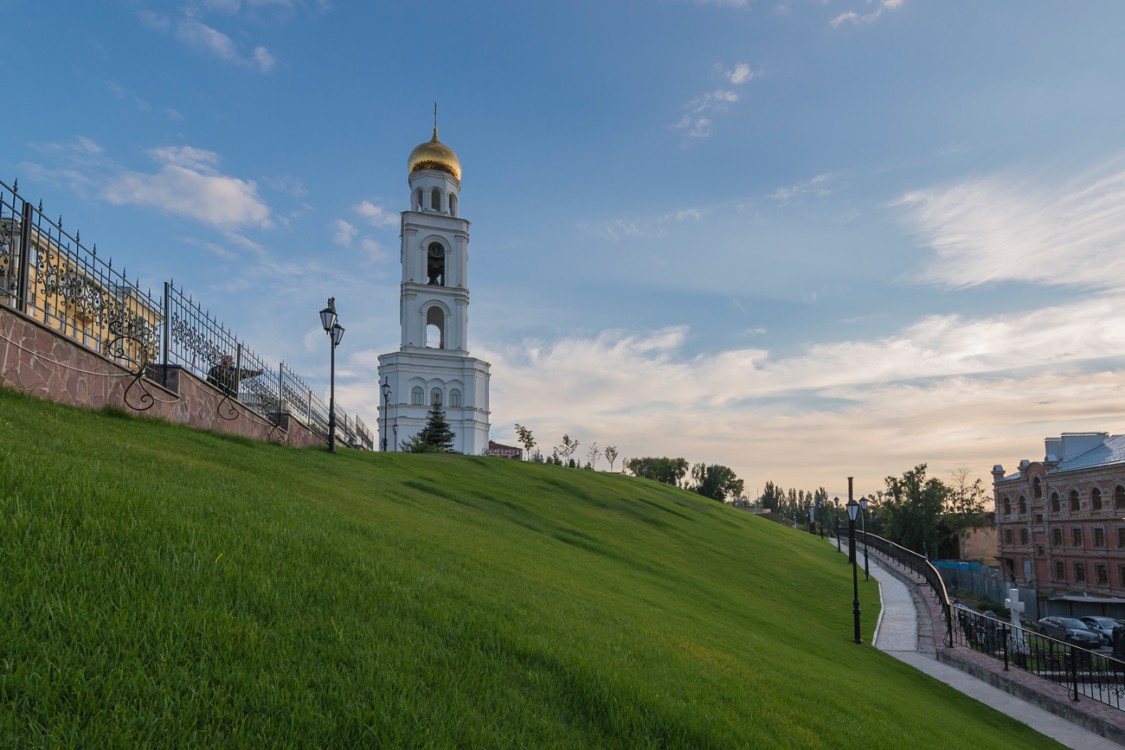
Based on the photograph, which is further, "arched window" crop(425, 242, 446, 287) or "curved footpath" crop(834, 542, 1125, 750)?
"arched window" crop(425, 242, 446, 287)

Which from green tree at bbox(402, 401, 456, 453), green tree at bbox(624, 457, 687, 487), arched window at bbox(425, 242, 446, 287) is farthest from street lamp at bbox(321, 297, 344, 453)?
green tree at bbox(624, 457, 687, 487)

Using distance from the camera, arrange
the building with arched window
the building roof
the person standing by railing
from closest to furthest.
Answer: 1. the person standing by railing
2. the building with arched window
3. the building roof

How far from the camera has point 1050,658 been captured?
1465 cm

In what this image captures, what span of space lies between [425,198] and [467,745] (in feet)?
207

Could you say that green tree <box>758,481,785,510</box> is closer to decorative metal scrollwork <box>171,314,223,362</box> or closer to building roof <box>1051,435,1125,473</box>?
building roof <box>1051,435,1125,473</box>

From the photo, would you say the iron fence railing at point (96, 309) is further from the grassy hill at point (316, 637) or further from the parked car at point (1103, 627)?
the parked car at point (1103, 627)

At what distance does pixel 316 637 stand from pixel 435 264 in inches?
2365

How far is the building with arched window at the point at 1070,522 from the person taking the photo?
1704 inches

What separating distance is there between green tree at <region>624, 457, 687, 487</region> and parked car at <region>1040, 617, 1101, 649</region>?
2861 inches

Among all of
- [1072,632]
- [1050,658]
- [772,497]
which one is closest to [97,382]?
[1050,658]

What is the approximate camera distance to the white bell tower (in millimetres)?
56312

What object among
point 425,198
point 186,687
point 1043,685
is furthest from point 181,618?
point 425,198

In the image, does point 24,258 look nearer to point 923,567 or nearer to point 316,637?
point 316,637

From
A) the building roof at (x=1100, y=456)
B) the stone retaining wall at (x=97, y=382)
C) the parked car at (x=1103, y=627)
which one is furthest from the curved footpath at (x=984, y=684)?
the building roof at (x=1100, y=456)
